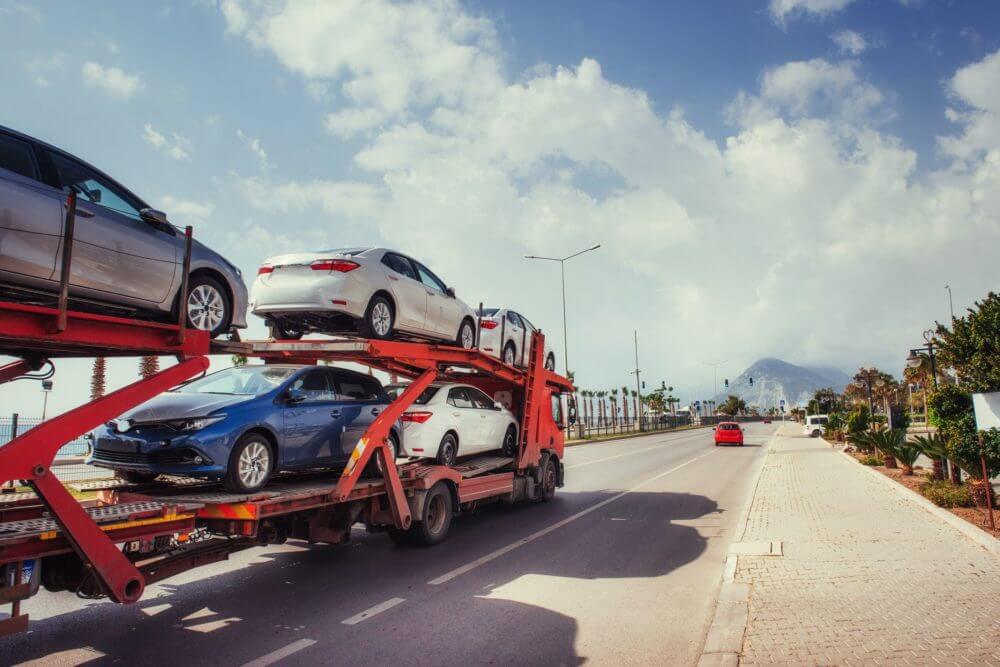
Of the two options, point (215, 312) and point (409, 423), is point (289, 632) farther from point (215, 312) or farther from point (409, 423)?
point (409, 423)

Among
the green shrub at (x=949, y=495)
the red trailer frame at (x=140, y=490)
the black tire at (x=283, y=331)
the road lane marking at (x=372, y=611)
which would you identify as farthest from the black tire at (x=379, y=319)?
the green shrub at (x=949, y=495)

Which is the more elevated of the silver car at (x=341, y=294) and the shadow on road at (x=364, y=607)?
the silver car at (x=341, y=294)

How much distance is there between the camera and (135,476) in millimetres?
6148

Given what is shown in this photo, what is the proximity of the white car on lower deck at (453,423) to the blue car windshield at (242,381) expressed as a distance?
1.94 metres

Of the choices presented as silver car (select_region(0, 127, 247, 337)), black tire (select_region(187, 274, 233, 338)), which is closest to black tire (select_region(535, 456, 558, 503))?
black tire (select_region(187, 274, 233, 338))

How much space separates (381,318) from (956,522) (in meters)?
8.28

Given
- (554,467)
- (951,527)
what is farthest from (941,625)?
(554,467)

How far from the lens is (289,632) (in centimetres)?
532

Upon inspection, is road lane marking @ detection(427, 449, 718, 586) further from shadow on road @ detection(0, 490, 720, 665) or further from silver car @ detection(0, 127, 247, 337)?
silver car @ detection(0, 127, 247, 337)

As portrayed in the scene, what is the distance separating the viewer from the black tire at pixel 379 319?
820 cm

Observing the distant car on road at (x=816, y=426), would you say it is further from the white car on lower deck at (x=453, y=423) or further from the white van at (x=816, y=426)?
the white car on lower deck at (x=453, y=423)

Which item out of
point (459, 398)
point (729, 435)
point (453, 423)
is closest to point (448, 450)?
point (453, 423)

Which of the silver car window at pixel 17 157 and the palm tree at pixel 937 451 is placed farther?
the palm tree at pixel 937 451

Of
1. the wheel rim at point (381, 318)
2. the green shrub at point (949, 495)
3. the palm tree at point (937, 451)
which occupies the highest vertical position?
the wheel rim at point (381, 318)
